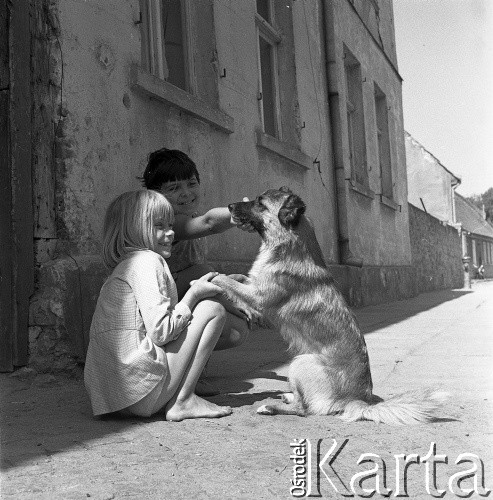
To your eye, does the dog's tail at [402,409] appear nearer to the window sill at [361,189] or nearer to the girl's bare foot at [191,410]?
the girl's bare foot at [191,410]

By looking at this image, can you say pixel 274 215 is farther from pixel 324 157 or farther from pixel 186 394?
pixel 324 157

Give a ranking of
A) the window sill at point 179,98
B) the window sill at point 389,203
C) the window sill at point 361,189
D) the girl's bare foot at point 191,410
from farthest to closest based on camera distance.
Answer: the window sill at point 389,203
the window sill at point 361,189
the window sill at point 179,98
the girl's bare foot at point 191,410

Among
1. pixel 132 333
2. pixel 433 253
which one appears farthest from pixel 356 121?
pixel 132 333

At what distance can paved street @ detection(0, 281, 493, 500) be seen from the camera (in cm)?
230

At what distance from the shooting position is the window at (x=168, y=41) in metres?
5.91

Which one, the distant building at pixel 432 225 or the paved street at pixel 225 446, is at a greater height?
the distant building at pixel 432 225

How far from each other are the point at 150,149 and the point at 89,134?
33.9 inches

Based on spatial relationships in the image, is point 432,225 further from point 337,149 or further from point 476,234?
point 476,234

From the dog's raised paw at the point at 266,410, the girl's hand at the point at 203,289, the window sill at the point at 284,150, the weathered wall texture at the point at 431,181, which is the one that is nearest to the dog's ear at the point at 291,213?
the girl's hand at the point at 203,289

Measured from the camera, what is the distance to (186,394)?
128 inches

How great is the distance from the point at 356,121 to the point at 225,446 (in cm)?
1115

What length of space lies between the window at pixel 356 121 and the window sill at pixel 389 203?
3.10 ft

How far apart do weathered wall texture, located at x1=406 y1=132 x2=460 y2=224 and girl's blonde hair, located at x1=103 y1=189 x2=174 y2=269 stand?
3581cm

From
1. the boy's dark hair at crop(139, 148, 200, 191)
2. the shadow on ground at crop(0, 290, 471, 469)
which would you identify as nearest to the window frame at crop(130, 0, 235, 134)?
the boy's dark hair at crop(139, 148, 200, 191)
